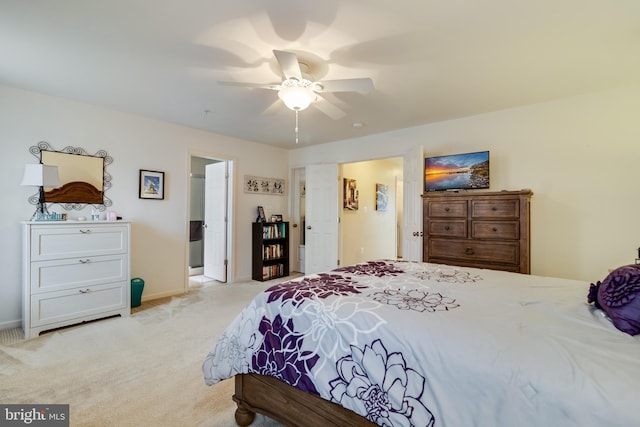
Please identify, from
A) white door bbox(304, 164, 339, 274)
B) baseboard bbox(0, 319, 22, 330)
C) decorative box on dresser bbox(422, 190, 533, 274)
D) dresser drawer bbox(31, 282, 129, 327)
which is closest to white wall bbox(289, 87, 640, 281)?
decorative box on dresser bbox(422, 190, 533, 274)

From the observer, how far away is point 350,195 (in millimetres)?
5527

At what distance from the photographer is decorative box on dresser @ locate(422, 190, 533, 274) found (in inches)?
114

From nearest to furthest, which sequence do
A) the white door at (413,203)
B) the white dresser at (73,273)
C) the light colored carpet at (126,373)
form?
the light colored carpet at (126,373)
the white dresser at (73,273)
the white door at (413,203)

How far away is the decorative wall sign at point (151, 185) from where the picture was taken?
151 inches

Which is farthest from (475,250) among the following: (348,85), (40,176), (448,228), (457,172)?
(40,176)

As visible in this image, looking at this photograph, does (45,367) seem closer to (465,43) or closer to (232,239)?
(232,239)

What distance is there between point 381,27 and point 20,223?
3911 millimetres

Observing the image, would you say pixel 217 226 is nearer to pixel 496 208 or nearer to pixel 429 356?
pixel 496 208

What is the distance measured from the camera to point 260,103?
3287mm

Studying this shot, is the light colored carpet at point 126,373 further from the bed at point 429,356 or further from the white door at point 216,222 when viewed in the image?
the white door at point 216,222

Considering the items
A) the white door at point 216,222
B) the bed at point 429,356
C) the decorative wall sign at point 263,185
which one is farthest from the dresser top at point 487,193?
the white door at point 216,222

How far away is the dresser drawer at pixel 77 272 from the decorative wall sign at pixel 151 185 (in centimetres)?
95

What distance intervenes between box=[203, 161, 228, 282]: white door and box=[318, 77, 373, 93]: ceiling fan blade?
322 cm

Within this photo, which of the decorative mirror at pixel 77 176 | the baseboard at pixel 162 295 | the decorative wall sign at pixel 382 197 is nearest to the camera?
the decorative mirror at pixel 77 176
